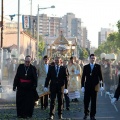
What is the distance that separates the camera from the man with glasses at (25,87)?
14.5 m

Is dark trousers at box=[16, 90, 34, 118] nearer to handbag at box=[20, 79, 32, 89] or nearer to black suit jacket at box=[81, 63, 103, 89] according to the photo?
handbag at box=[20, 79, 32, 89]

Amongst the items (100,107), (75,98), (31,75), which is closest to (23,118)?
(31,75)

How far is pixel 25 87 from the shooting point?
1445 centimetres

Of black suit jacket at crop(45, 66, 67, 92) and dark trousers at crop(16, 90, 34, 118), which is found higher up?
black suit jacket at crop(45, 66, 67, 92)

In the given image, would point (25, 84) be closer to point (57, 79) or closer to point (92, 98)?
point (57, 79)

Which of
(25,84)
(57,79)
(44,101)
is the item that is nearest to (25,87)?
(25,84)

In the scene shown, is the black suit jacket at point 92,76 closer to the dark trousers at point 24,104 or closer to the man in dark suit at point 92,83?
the man in dark suit at point 92,83

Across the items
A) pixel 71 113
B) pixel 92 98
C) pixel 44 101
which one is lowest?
pixel 71 113

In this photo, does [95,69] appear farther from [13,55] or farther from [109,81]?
[13,55]

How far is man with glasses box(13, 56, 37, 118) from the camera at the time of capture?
47.5 ft

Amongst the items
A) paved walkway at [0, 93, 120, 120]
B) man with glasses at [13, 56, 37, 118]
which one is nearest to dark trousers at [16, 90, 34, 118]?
man with glasses at [13, 56, 37, 118]

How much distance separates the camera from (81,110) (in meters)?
17.0

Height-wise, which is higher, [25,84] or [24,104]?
[25,84]

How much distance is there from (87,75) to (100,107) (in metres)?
4.18
